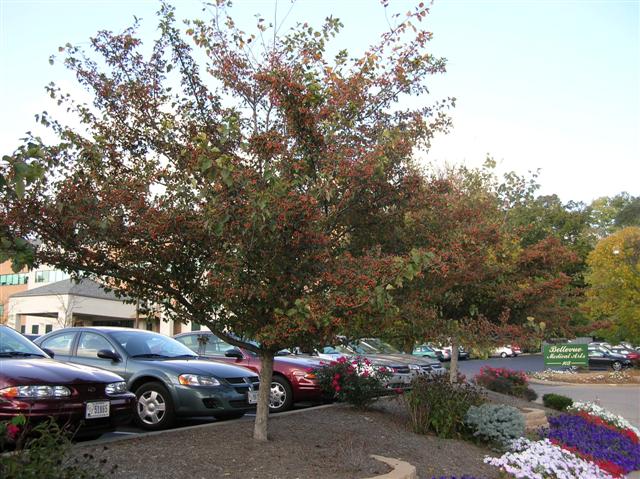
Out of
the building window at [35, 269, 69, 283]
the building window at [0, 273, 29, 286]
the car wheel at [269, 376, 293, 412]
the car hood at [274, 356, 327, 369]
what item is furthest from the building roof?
the car wheel at [269, 376, 293, 412]

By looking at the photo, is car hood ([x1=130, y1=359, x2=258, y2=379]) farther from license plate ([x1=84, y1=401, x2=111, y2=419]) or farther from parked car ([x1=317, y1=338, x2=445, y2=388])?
parked car ([x1=317, y1=338, x2=445, y2=388])

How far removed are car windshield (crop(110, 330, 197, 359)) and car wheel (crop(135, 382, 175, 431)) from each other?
0.70 meters

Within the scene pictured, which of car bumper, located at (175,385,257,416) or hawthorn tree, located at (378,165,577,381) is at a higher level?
hawthorn tree, located at (378,165,577,381)

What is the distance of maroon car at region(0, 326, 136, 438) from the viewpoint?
6.03 meters

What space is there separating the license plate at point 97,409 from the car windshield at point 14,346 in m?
1.31

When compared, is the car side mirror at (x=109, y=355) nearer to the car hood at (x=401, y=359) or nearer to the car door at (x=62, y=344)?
the car door at (x=62, y=344)

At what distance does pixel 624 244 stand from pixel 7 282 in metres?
57.8

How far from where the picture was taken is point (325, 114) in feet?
21.1

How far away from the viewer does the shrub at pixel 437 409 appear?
8.80 metres

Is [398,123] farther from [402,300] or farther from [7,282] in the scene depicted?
[7,282]

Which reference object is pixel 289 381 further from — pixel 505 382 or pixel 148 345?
pixel 505 382

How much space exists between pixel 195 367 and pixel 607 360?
31.0 metres

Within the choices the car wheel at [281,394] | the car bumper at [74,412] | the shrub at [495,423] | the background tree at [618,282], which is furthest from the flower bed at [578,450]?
the background tree at [618,282]

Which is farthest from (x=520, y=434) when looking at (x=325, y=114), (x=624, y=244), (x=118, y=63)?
(x=624, y=244)
